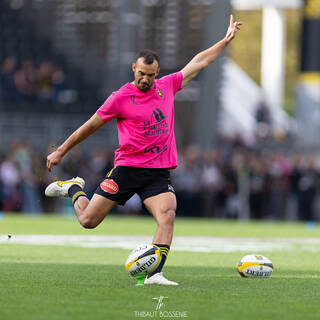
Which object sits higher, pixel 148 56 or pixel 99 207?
pixel 148 56

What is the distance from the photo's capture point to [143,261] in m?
8.65

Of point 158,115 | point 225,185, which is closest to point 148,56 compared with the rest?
point 158,115

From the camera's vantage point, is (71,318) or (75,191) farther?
(75,191)

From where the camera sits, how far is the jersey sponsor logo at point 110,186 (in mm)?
9484

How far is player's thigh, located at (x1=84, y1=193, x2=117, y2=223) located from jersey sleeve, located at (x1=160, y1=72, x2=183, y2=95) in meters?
1.32

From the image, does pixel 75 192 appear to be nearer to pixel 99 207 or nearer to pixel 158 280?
pixel 99 207

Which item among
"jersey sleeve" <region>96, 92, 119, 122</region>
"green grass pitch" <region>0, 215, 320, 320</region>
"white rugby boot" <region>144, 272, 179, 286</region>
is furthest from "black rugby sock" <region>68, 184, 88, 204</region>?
"white rugby boot" <region>144, 272, 179, 286</region>

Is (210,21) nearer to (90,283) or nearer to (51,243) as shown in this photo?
(51,243)

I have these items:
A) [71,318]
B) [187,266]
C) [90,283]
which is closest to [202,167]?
[187,266]

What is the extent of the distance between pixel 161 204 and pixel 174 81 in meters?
1.42

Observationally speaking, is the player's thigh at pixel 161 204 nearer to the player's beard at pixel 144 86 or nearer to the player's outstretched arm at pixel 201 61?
the player's beard at pixel 144 86

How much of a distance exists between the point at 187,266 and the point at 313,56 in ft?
63.4

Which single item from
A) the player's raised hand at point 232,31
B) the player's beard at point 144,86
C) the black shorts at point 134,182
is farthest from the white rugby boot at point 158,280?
the player's raised hand at point 232,31

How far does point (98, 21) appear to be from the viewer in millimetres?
35969
